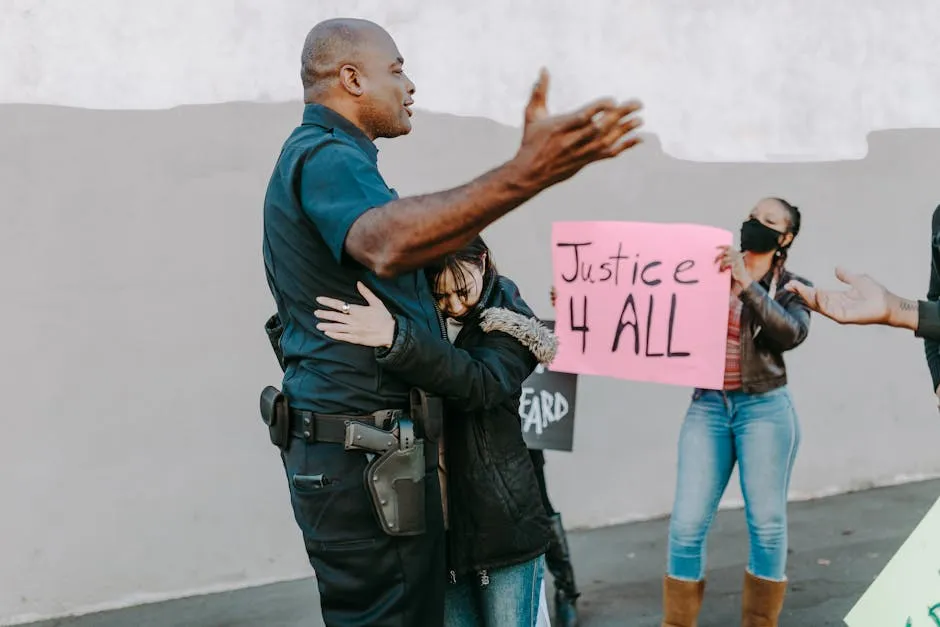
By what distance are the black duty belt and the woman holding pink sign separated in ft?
5.44

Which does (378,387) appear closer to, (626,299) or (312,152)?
(312,152)

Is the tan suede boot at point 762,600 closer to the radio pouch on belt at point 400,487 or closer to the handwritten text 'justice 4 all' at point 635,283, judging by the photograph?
the handwritten text 'justice 4 all' at point 635,283

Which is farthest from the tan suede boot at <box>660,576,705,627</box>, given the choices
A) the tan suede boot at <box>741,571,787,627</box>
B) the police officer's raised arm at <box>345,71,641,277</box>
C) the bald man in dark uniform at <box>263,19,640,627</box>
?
the police officer's raised arm at <box>345,71,641,277</box>

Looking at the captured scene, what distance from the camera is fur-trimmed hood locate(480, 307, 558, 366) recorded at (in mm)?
2473

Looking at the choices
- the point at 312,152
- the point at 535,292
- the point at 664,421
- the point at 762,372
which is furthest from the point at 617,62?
the point at 312,152

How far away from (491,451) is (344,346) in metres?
0.46

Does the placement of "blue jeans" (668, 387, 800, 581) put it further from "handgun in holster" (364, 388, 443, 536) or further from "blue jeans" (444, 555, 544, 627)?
"handgun in holster" (364, 388, 443, 536)

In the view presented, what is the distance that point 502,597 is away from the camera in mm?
2473

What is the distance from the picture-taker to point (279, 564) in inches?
180

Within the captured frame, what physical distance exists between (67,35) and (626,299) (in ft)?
7.82

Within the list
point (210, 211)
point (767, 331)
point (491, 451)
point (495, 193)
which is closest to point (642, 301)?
point (767, 331)

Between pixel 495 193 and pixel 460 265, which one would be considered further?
pixel 460 265

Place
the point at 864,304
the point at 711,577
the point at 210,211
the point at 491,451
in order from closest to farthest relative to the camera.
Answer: the point at 491,451 < the point at 864,304 < the point at 210,211 < the point at 711,577

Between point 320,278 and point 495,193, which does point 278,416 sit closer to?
point 320,278
